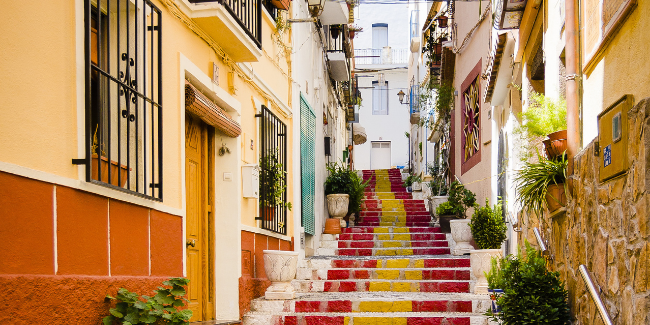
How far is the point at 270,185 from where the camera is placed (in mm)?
9336

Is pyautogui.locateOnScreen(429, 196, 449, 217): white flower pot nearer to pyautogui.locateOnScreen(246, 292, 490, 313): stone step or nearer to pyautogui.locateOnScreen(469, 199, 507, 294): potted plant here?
pyautogui.locateOnScreen(469, 199, 507, 294): potted plant

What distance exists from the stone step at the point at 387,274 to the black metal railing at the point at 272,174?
0.81 meters

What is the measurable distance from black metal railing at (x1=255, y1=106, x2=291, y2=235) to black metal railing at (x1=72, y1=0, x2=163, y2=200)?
3.36 m

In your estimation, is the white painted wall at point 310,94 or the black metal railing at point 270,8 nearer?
the black metal railing at point 270,8

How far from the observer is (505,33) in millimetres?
8930

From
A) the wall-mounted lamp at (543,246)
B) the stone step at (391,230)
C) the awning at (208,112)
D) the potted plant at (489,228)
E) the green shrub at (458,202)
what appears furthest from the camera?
the stone step at (391,230)

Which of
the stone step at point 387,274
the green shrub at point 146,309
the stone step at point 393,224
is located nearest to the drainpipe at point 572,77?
the green shrub at point 146,309

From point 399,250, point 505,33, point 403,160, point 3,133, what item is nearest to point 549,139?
point 505,33

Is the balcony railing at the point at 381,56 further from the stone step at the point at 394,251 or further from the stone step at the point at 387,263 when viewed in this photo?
the stone step at the point at 387,263

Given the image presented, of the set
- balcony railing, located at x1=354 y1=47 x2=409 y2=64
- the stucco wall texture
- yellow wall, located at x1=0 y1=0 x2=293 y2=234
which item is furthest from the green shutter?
balcony railing, located at x1=354 y1=47 x2=409 y2=64

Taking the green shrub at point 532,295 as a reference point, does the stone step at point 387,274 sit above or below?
below

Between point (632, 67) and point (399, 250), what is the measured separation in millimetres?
8819

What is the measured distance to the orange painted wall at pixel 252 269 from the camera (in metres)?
7.99

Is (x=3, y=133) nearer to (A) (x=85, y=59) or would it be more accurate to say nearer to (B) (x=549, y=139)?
(A) (x=85, y=59)
